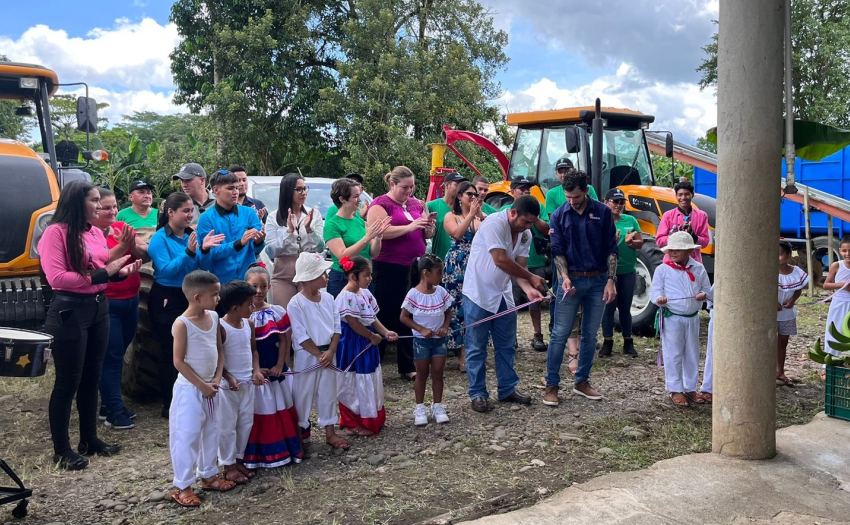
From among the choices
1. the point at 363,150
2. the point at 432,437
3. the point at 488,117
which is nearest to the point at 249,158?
the point at 363,150

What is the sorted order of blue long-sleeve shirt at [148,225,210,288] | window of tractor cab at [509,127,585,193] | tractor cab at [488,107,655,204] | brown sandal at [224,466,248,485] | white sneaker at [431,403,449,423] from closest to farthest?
brown sandal at [224,466,248,485], blue long-sleeve shirt at [148,225,210,288], white sneaker at [431,403,449,423], tractor cab at [488,107,655,204], window of tractor cab at [509,127,585,193]

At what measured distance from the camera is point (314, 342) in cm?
492

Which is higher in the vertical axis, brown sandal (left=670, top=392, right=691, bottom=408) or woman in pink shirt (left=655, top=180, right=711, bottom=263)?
woman in pink shirt (left=655, top=180, right=711, bottom=263)

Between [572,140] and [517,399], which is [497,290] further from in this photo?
[572,140]

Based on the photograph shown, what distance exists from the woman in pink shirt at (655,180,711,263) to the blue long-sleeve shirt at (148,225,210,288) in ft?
15.6

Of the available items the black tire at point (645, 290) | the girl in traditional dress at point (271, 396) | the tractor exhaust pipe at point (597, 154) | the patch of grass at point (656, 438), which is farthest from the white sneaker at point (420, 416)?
the tractor exhaust pipe at point (597, 154)

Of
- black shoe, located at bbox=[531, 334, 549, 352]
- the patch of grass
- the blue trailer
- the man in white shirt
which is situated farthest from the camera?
the blue trailer

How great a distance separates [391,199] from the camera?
6.39m

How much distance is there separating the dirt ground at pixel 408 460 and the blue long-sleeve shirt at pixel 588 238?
3.78ft

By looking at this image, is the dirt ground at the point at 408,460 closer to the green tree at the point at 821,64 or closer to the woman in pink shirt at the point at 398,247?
the woman in pink shirt at the point at 398,247

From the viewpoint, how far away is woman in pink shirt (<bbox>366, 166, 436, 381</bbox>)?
6.29 metres

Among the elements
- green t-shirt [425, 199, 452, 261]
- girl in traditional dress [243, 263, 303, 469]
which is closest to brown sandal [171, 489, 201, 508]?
girl in traditional dress [243, 263, 303, 469]

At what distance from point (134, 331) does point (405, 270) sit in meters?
2.32

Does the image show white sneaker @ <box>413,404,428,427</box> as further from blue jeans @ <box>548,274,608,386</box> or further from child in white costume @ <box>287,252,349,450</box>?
blue jeans @ <box>548,274,608,386</box>
